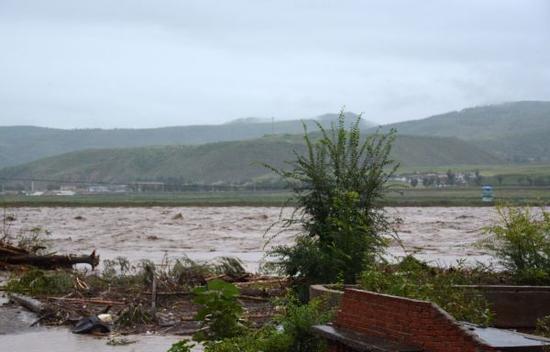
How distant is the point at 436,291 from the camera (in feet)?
34.3

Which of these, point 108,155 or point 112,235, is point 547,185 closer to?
point 112,235

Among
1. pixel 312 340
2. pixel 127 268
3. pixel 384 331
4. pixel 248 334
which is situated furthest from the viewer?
pixel 127 268

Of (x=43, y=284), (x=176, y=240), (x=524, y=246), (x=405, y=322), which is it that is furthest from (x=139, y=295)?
(x=176, y=240)

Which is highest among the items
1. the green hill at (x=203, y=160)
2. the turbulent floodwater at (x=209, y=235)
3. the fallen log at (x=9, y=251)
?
the green hill at (x=203, y=160)

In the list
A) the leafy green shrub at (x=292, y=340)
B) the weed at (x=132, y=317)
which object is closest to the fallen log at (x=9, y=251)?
the weed at (x=132, y=317)

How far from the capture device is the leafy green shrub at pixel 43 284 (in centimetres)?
1939

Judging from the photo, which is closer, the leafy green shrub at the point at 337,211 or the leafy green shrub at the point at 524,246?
the leafy green shrub at the point at 524,246

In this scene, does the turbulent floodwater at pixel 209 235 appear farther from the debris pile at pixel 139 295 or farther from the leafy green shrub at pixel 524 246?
the leafy green shrub at pixel 524 246

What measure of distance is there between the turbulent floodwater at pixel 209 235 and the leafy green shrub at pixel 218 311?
11.0m

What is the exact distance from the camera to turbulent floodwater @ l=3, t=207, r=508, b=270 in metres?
35.0

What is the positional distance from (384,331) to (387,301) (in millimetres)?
268

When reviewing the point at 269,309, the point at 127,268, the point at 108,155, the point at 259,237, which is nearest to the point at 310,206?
the point at 269,309

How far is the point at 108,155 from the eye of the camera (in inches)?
7500

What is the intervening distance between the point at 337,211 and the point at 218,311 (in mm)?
4395
